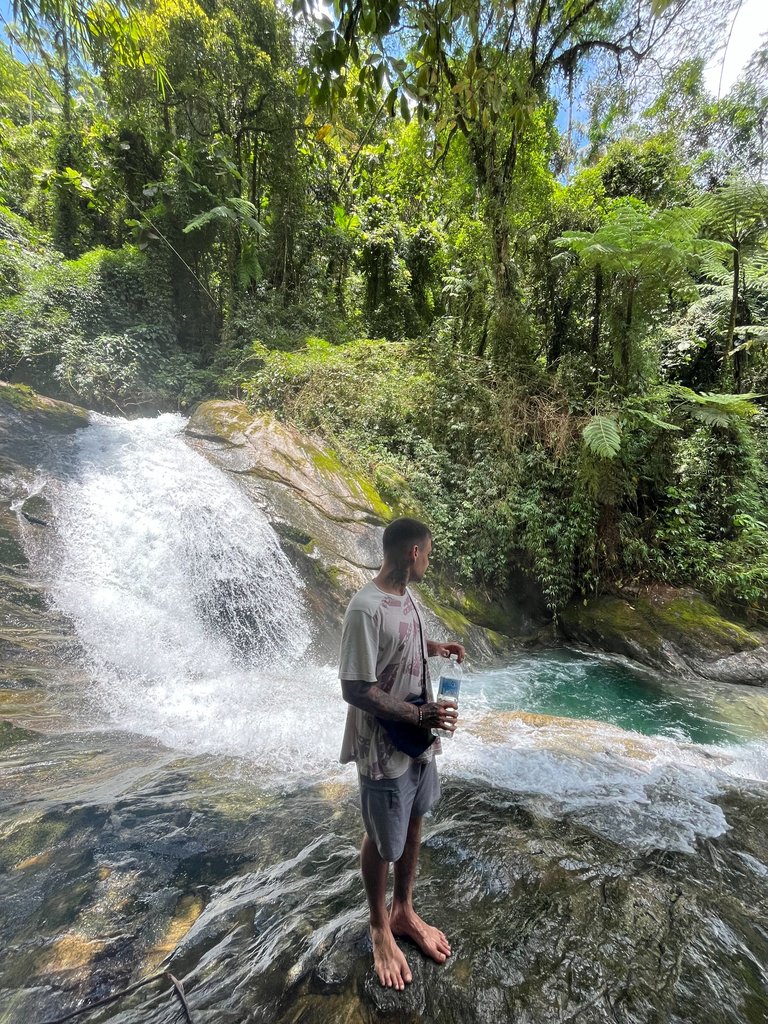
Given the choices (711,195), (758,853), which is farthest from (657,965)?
(711,195)

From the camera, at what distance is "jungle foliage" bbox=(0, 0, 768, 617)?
311 inches

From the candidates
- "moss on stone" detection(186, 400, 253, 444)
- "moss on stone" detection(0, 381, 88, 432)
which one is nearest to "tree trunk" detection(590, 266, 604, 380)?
"moss on stone" detection(186, 400, 253, 444)

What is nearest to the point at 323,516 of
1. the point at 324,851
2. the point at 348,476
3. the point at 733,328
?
the point at 348,476

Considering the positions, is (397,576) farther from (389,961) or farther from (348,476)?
(348,476)

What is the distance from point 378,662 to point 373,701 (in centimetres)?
16

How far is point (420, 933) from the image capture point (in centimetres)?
200

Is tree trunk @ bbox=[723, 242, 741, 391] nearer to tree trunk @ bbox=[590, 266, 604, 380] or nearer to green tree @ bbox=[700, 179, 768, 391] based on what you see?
green tree @ bbox=[700, 179, 768, 391]

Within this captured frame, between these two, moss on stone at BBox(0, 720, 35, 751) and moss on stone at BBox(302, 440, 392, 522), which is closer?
moss on stone at BBox(0, 720, 35, 751)

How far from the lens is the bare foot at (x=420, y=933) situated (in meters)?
1.96

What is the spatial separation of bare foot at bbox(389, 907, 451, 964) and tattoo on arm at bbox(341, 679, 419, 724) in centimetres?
102

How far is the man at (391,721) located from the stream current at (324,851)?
0.19 m

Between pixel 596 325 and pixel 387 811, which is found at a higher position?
pixel 596 325

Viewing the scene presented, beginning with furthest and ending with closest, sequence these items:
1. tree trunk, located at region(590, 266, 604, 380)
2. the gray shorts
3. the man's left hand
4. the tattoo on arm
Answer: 1. tree trunk, located at region(590, 266, 604, 380)
2. the man's left hand
3. the gray shorts
4. the tattoo on arm

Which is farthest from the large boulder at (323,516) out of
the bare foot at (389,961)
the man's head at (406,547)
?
the man's head at (406,547)
